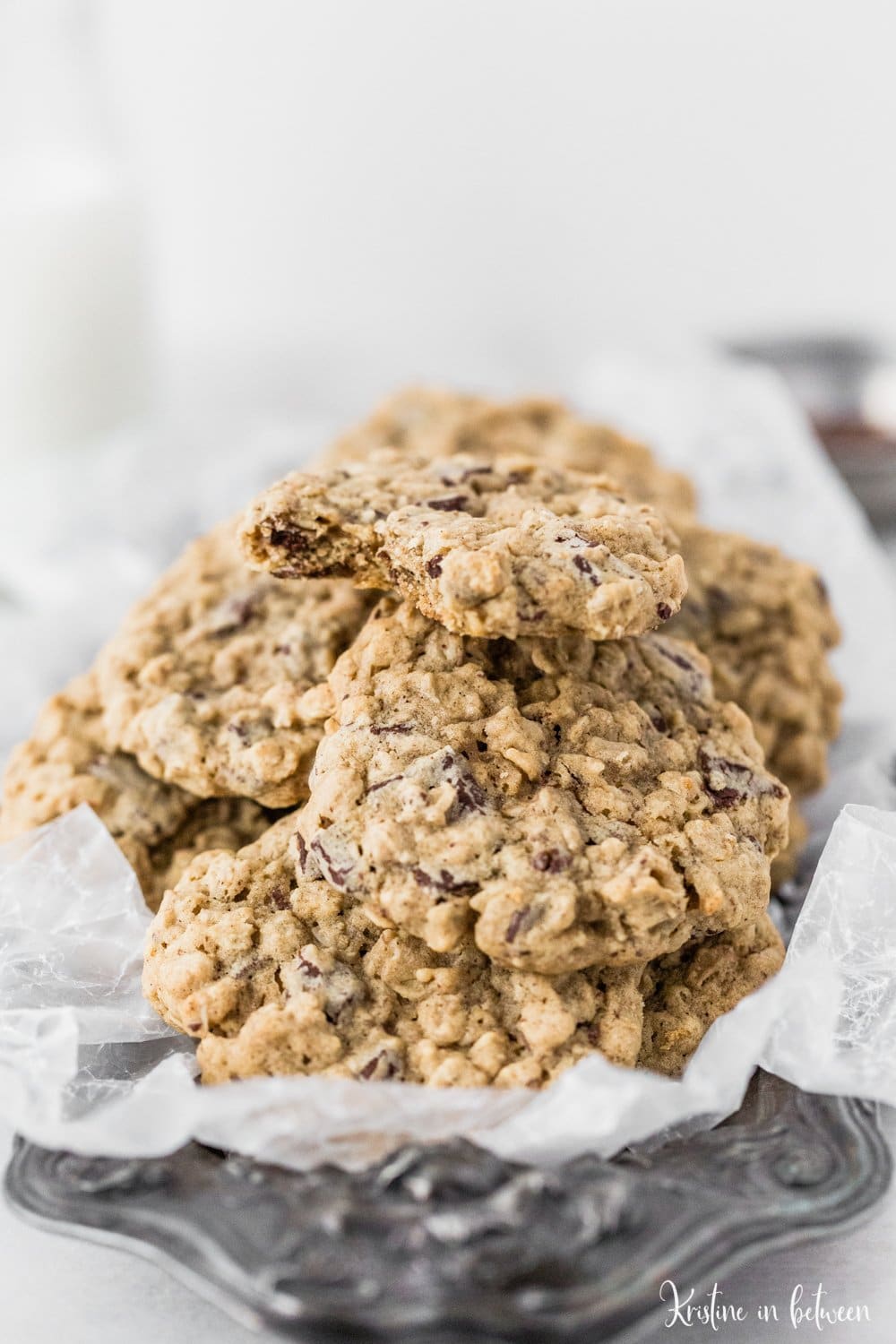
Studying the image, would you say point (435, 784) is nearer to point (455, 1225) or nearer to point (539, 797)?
point (539, 797)

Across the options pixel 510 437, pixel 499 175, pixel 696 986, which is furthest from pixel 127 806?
pixel 499 175

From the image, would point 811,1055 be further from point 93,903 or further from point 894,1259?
point 93,903

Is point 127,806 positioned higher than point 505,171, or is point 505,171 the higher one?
point 505,171

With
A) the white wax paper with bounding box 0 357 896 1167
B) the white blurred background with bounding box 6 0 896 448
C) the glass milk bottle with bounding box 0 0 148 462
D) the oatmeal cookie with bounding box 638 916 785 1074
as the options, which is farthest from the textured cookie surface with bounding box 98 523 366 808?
the white blurred background with bounding box 6 0 896 448

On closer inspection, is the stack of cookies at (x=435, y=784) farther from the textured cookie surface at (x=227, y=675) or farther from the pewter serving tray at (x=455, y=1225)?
Answer: the pewter serving tray at (x=455, y=1225)

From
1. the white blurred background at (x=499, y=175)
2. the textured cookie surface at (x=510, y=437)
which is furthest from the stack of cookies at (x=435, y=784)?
the white blurred background at (x=499, y=175)

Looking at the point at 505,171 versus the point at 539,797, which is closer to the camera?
the point at 539,797

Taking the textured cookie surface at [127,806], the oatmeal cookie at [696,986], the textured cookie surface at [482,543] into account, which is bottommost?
the oatmeal cookie at [696,986]
